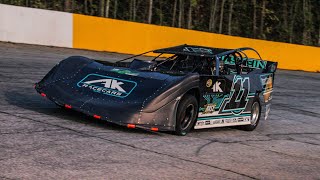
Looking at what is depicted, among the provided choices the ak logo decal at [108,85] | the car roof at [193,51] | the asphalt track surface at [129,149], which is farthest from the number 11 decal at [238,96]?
the ak logo decal at [108,85]

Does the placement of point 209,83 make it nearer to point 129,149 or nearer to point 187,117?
point 187,117

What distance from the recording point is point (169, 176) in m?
5.15

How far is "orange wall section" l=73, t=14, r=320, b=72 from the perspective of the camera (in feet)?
73.0

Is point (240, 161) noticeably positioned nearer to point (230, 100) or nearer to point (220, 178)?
point (220, 178)

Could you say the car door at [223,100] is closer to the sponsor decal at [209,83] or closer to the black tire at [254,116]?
the sponsor decal at [209,83]

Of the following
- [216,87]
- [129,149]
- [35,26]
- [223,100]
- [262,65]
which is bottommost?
[129,149]

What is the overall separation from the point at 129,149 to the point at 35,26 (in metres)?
15.9

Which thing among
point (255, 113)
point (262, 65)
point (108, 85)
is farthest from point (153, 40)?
point (108, 85)

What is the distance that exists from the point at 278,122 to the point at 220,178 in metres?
5.39

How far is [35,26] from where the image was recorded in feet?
68.5

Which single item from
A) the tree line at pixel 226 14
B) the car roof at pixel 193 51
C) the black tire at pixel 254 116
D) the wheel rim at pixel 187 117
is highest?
the tree line at pixel 226 14

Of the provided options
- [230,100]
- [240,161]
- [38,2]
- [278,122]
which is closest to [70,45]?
[38,2]

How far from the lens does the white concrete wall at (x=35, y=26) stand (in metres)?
20.2

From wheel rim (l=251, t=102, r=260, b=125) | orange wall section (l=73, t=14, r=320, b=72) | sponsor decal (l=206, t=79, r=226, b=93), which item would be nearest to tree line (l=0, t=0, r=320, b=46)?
orange wall section (l=73, t=14, r=320, b=72)
